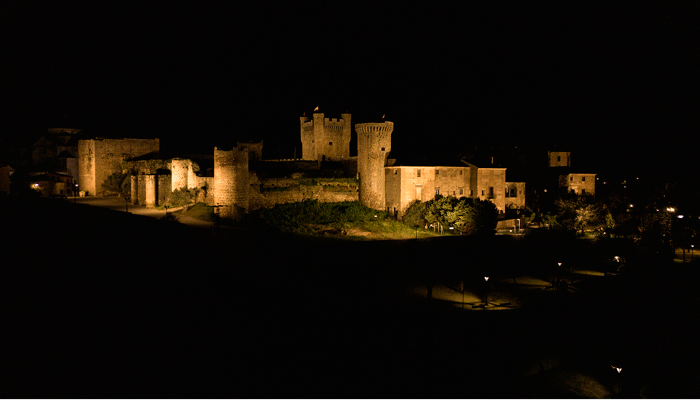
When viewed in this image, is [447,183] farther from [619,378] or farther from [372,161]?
[619,378]

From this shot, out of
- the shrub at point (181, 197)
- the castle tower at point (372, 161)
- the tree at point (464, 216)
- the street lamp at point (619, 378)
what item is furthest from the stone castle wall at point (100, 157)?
the street lamp at point (619, 378)

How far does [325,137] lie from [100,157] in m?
19.8

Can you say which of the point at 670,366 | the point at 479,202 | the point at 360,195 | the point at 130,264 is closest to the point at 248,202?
the point at 360,195

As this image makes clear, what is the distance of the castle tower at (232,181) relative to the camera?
95.9 feet

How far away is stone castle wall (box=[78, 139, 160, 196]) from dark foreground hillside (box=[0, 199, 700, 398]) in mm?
20568

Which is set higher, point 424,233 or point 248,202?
point 248,202

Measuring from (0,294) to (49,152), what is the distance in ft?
146

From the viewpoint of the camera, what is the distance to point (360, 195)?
119 feet

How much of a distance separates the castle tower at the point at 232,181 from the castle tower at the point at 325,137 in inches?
530

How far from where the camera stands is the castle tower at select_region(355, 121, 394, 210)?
36.2 meters

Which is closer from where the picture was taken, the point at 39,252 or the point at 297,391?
the point at 297,391

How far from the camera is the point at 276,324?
1449 centimetres

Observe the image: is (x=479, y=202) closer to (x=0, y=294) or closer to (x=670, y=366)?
(x=670, y=366)

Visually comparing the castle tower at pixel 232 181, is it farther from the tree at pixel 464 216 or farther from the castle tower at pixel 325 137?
the tree at pixel 464 216
